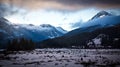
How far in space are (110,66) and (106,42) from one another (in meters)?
143

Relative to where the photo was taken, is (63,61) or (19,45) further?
(19,45)

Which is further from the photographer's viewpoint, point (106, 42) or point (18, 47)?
point (106, 42)

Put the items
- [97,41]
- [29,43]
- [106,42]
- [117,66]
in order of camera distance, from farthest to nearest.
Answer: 1. [97,41]
2. [106,42]
3. [29,43]
4. [117,66]

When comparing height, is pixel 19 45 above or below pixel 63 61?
above

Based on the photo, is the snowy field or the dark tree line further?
the dark tree line

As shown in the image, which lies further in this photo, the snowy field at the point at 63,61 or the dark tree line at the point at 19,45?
the dark tree line at the point at 19,45

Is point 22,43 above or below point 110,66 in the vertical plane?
above

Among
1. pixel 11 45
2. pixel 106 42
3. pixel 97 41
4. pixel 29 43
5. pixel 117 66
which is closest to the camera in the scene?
pixel 117 66

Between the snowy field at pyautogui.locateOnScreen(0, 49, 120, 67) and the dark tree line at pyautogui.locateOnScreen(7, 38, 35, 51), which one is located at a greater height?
the dark tree line at pyautogui.locateOnScreen(7, 38, 35, 51)

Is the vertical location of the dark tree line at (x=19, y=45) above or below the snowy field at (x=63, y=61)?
above

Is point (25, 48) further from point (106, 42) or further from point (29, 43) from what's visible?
point (106, 42)

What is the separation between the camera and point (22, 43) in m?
108

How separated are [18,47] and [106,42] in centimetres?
8419

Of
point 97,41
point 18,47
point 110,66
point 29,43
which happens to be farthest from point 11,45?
point 97,41
